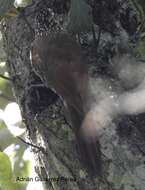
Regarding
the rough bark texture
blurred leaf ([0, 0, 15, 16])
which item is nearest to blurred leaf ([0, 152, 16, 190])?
the rough bark texture

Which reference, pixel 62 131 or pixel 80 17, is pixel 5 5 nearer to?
pixel 80 17

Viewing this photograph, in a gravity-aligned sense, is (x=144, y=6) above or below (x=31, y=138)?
above

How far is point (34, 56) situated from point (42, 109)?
351 millimetres

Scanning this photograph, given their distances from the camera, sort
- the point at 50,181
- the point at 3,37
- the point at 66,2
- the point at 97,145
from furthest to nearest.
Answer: the point at 3,37 < the point at 66,2 < the point at 50,181 < the point at 97,145

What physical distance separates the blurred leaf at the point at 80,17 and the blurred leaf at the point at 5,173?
2.32ft

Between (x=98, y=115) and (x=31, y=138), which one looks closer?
(x=98, y=115)

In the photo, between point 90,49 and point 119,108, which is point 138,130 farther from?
point 90,49

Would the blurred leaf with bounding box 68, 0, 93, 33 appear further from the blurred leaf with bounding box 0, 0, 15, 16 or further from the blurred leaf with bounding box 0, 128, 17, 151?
the blurred leaf with bounding box 0, 128, 17, 151

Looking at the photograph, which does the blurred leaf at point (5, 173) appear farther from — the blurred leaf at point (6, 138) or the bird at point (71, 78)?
the bird at point (71, 78)

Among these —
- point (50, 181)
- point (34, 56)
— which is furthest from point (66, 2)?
point (50, 181)

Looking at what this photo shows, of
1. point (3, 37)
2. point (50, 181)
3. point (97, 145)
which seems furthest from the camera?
point (3, 37)

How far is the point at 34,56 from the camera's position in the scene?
106 inches

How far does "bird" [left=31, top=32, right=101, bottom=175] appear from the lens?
7.31ft

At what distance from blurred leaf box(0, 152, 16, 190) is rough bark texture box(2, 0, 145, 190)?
0.46 feet
